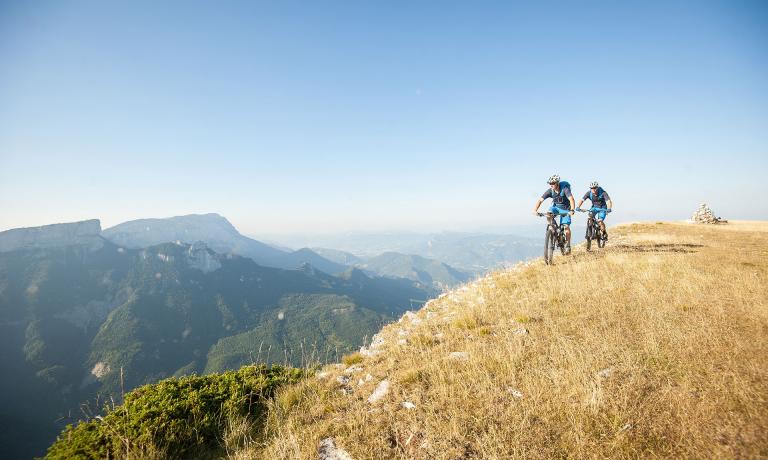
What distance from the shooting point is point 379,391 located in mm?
5441

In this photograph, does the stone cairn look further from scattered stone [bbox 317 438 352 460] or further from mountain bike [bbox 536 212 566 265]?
scattered stone [bbox 317 438 352 460]

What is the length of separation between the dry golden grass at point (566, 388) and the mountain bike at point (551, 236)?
6378 mm

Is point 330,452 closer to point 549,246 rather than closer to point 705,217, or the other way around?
point 549,246

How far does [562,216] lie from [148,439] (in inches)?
656

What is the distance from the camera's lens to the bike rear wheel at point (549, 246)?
1499 centimetres

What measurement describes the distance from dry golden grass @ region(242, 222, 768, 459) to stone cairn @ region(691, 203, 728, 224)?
51031mm

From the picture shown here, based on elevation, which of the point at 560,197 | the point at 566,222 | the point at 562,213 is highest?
the point at 560,197

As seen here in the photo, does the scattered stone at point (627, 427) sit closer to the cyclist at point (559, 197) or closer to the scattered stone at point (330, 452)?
the scattered stone at point (330, 452)

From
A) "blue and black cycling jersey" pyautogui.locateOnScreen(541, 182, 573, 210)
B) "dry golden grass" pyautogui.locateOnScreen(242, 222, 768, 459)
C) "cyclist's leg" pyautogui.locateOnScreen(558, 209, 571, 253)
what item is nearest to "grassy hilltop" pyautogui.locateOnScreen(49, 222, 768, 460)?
"dry golden grass" pyautogui.locateOnScreen(242, 222, 768, 459)

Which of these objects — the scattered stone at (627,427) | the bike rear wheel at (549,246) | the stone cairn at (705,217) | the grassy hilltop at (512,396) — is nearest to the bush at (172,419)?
the grassy hilltop at (512,396)

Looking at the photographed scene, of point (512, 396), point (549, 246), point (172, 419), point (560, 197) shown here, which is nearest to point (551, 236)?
point (549, 246)

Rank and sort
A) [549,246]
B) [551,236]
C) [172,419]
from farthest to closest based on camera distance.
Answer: [549,246]
[551,236]
[172,419]

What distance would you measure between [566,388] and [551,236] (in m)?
12.1

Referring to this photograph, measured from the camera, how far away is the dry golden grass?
11.6ft
